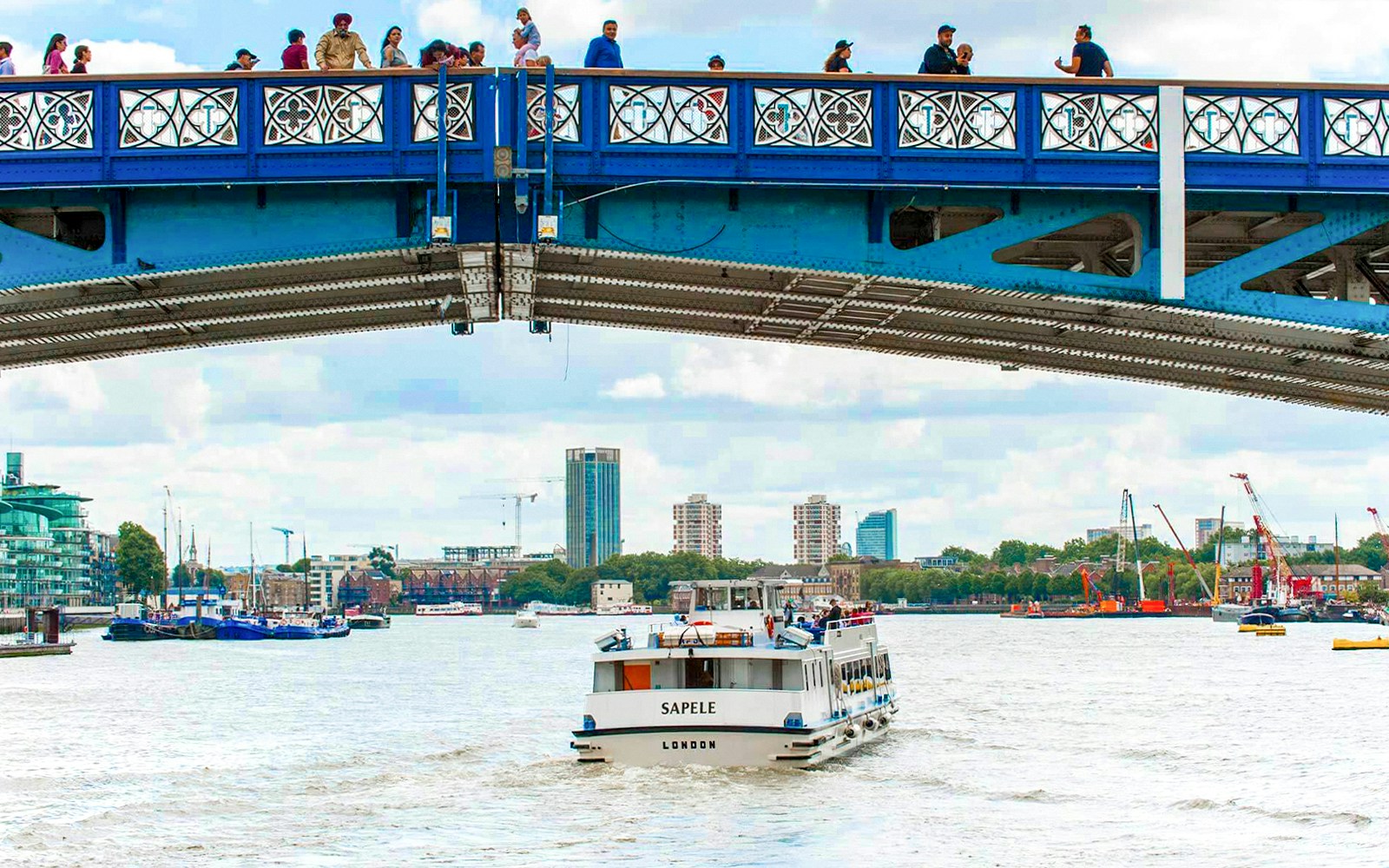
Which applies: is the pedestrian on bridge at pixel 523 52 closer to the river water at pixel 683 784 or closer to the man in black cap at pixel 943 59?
the man in black cap at pixel 943 59

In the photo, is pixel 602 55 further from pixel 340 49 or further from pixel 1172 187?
pixel 1172 187

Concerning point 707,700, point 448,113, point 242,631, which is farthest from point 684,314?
point 242,631

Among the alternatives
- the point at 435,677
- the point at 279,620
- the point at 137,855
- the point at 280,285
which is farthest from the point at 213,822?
the point at 279,620

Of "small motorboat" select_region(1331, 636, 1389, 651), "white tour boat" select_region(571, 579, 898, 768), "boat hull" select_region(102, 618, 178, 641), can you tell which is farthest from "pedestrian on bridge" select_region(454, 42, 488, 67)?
"boat hull" select_region(102, 618, 178, 641)

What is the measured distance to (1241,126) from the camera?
75.9ft

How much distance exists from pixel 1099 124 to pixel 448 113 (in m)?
8.20

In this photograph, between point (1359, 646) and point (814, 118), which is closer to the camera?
point (814, 118)

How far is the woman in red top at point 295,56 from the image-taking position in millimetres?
23922

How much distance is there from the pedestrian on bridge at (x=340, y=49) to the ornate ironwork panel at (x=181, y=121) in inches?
53.4

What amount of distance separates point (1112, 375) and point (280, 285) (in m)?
13.3

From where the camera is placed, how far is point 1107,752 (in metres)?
51.4

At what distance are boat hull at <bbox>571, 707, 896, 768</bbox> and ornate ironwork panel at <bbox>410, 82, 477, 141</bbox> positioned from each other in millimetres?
21717

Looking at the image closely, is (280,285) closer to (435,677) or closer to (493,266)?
(493,266)

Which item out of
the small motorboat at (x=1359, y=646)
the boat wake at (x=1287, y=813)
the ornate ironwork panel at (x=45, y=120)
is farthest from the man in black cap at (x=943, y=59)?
the small motorboat at (x=1359, y=646)
